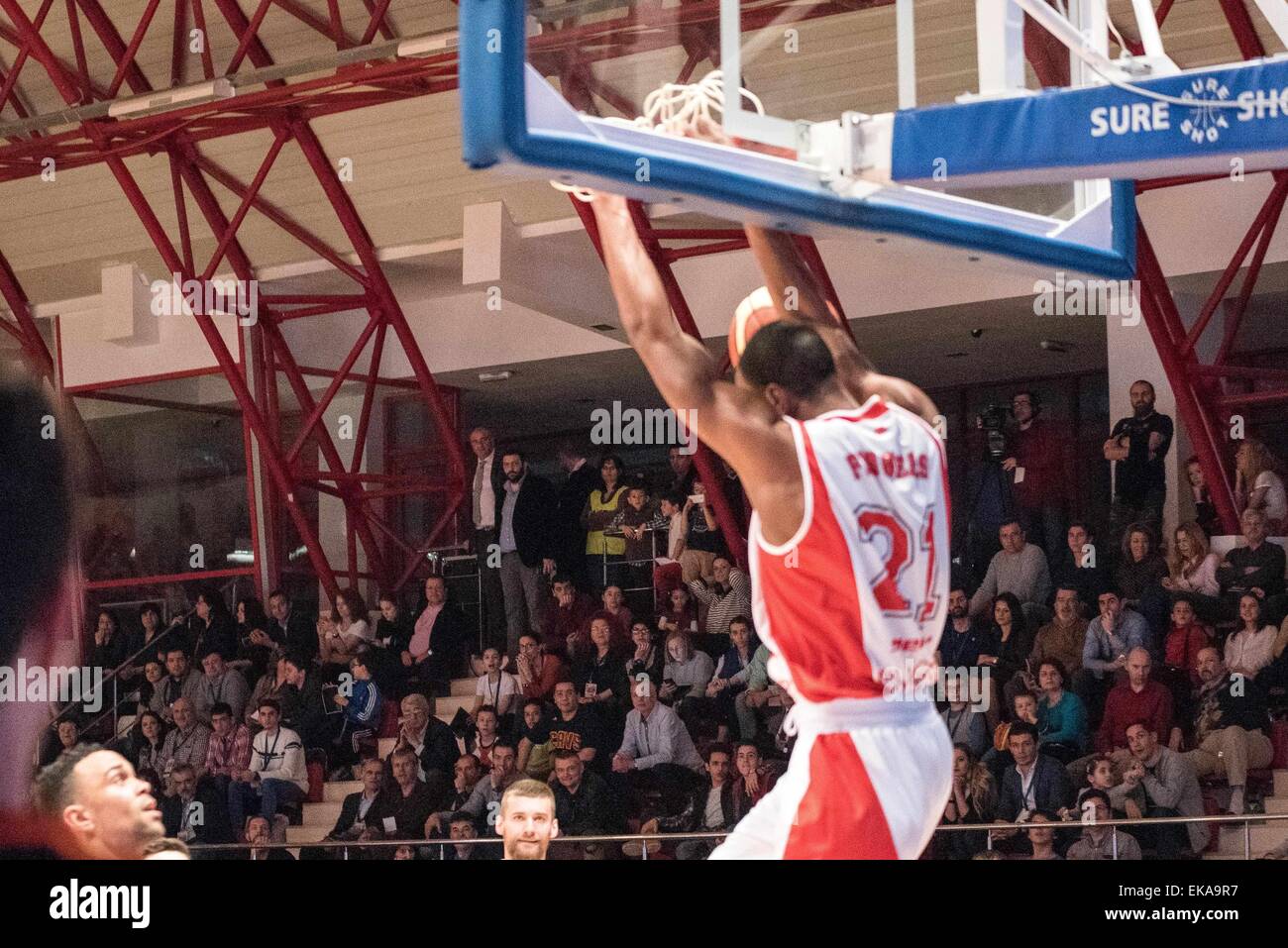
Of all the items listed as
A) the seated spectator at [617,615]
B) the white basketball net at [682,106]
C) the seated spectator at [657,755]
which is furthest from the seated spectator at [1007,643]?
the white basketball net at [682,106]

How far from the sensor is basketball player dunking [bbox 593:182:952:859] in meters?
4.45

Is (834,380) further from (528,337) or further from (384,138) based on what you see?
(528,337)

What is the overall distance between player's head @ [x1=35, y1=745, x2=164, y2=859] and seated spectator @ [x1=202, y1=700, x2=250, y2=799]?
10.1 meters

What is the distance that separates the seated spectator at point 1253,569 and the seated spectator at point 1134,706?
2.49ft

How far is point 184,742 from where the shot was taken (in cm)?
1559

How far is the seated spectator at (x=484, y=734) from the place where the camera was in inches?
528

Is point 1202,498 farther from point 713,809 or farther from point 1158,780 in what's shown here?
point 713,809

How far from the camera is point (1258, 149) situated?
5.15 m

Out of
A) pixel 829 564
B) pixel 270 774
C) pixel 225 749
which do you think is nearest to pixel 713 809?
pixel 270 774

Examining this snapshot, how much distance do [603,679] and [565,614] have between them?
1416 mm

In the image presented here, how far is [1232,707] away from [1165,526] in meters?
2.71

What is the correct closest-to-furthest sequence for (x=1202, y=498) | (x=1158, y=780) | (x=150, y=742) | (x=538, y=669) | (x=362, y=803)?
(x=1158, y=780) → (x=1202, y=498) → (x=362, y=803) → (x=538, y=669) → (x=150, y=742)

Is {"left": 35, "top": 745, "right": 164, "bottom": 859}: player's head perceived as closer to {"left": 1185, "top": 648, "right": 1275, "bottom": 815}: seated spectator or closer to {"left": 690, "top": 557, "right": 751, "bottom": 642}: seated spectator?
{"left": 1185, "top": 648, "right": 1275, "bottom": 815}: seated spectator
